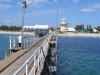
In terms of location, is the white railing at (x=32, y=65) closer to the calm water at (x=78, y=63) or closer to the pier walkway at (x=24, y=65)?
the pier walkway at (x=24, y=65)

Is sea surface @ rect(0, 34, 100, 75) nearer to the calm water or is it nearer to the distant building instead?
the calm water

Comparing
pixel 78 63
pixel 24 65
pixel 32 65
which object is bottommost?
pixel 78 63

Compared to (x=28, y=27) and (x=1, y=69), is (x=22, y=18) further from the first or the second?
(x=28, y=27)

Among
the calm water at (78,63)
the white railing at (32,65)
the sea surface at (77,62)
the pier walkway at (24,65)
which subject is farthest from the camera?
the sea surface at (77,62)

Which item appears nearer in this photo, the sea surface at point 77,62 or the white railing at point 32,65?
the white railing at point 32,65

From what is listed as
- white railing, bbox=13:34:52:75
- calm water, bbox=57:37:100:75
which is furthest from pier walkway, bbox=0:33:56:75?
calm water, bbox=57:37:100:75

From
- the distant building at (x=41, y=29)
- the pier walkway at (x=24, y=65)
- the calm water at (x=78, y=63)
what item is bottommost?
the calm water at (x=78, y=63)

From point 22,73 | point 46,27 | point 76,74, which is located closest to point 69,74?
point 76,74

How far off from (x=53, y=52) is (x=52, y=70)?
Result: 44.6 feet

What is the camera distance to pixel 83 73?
33.7 m

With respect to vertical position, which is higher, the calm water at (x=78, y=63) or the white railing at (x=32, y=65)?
the white railing at (x=32, y=65)

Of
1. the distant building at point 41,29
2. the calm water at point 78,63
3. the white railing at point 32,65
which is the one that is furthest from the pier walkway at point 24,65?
the distant building at point 41,29

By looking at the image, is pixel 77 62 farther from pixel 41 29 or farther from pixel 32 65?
pixel 41 29

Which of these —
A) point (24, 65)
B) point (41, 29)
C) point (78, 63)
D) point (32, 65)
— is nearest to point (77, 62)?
point (78, 63)
